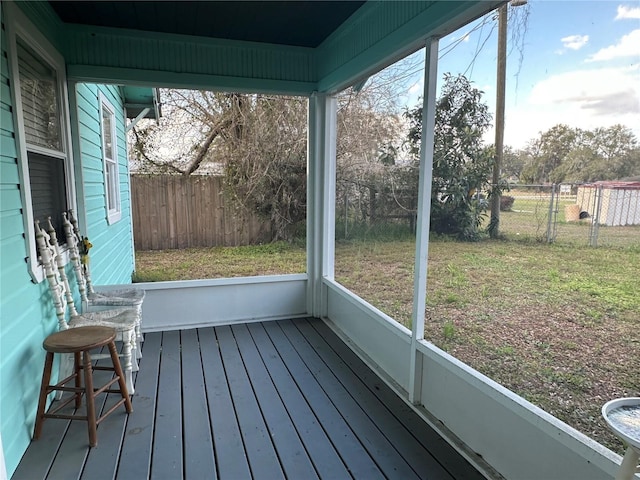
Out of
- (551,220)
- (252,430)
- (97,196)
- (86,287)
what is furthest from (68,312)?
(551,220)

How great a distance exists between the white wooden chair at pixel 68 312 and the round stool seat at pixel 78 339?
0.50 feet

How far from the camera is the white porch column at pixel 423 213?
2.15 meters

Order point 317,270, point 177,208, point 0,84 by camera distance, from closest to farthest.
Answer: point 0,84 → point 317,270 → point 177,208

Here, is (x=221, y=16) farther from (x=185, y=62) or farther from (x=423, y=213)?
(x=423, y=213)

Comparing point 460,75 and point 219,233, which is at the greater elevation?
point 460,75

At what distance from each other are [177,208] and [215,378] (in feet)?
11.7

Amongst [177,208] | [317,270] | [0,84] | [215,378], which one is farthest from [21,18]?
[177,208]

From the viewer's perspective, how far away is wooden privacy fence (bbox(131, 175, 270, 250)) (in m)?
5.51

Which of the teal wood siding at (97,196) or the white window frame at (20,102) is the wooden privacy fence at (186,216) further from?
the white window frame at (20,102)

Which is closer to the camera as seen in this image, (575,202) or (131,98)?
(575,202)

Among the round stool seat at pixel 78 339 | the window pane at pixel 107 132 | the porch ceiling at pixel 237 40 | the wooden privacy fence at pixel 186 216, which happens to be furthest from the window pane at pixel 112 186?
the round stool seat at pixel 78 339

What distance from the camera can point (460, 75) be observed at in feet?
7.38

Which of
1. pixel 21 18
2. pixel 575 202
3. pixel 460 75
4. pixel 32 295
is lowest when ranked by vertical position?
pixel 32 295

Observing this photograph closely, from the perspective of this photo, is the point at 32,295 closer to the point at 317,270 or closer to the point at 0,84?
the point at 0,84
